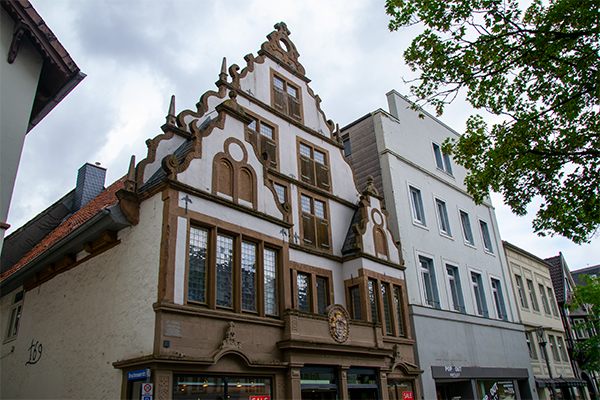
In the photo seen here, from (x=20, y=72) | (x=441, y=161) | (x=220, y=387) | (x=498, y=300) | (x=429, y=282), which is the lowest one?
(x=220, y=387)

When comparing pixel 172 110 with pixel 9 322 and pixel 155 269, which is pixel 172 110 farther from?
pixel 9 322

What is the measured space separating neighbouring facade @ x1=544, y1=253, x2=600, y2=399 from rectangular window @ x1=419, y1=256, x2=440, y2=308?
1694cm

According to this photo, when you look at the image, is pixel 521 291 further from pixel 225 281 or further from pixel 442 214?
pixel 225 281

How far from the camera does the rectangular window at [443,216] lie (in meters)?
24.2

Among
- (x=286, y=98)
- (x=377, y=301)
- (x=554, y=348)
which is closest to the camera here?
(x=377, y=301)

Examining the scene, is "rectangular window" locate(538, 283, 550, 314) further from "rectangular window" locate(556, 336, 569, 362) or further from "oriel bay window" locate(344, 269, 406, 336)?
"oriel bay window" locate(344, 269, 406, 336)

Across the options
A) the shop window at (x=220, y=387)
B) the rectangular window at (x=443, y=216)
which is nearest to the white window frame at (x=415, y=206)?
the rectangular window at (x=443, y=216)

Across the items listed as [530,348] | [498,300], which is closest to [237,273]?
[498,300]

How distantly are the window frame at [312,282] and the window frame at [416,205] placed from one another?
698 centimetres

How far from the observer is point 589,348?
32.4 metres

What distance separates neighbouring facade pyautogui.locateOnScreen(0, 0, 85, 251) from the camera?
1018 cm

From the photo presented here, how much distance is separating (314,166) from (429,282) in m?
7.60

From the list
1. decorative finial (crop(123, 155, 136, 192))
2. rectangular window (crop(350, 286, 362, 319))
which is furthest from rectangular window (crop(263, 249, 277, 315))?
rectangular window (crop(350, 286, 362, 319))

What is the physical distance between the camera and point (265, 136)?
672 inches
